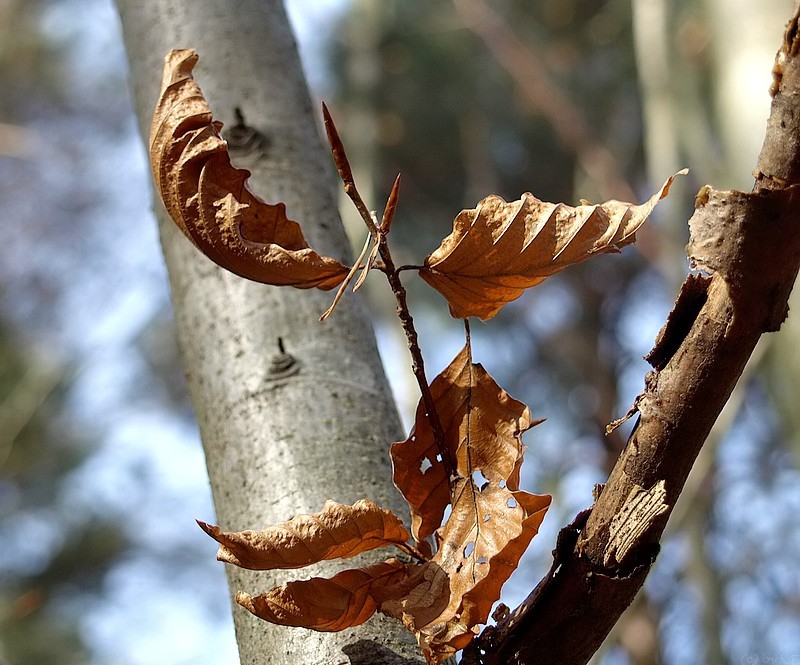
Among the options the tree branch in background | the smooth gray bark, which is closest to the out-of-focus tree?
the tree branch in background

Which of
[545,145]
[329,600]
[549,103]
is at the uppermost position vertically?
[545,145]

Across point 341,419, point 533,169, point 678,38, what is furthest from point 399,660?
point 533,169

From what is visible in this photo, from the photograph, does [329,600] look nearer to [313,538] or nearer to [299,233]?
[313,538]

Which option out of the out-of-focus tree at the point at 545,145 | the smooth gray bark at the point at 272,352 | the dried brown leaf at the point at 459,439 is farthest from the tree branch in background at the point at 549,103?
the dried brown leaf at the point at 459,439

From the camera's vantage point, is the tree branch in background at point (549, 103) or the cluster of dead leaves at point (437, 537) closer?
the cluster of dead leaves at point (437, 537)

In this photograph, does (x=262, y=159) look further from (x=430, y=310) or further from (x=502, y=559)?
(x=430, y=310)

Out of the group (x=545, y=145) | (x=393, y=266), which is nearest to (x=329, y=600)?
(x=393, y=266)

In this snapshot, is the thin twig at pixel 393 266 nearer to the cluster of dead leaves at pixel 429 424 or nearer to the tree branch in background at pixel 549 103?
the cluster of dead leaves at pixel 429 424
